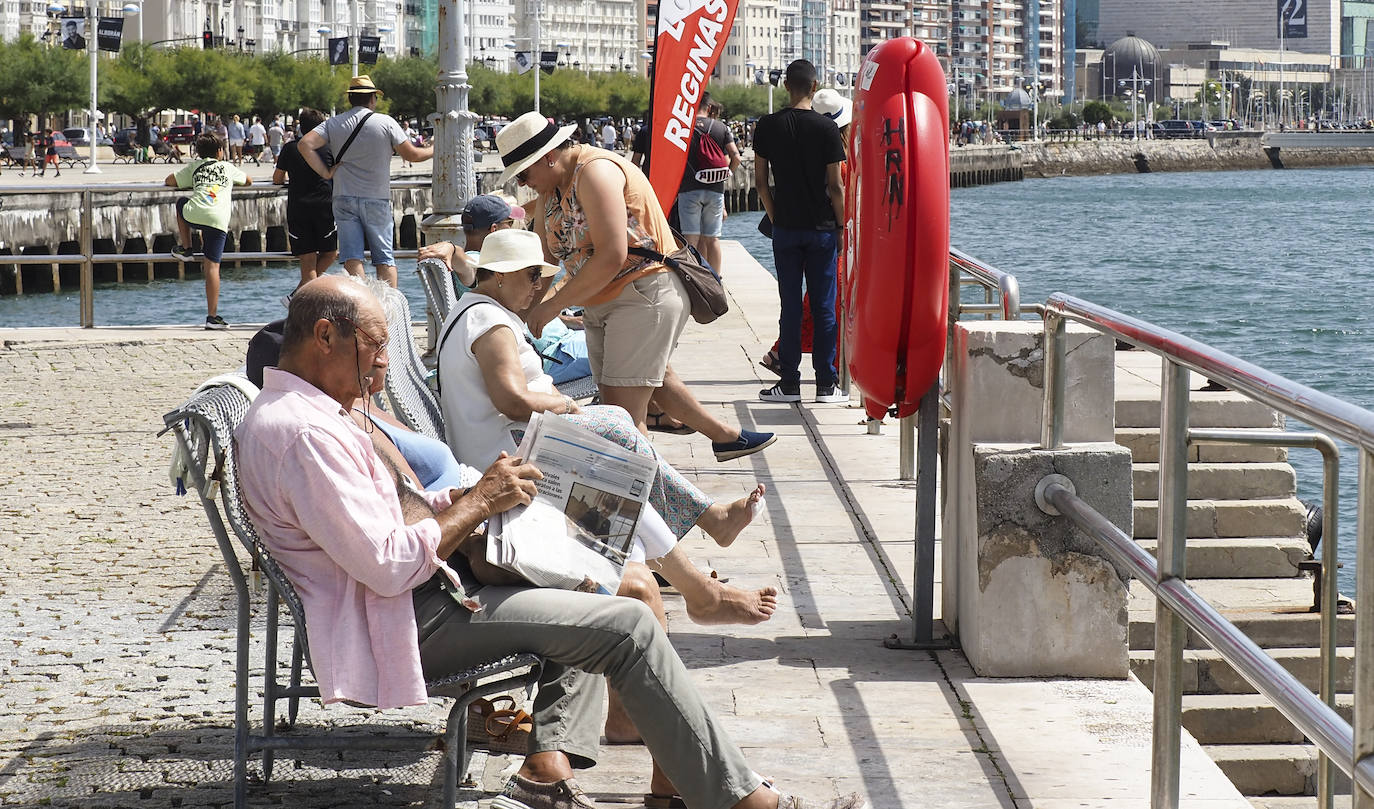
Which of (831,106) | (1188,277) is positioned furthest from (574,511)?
(1188,277)

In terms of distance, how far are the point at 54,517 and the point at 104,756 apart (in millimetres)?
3058

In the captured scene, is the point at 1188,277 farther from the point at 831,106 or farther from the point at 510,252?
the point at 510,252

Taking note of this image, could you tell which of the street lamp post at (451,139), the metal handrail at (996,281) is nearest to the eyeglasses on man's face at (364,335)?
the metal handrail at (996,281)

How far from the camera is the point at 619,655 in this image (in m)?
3.52

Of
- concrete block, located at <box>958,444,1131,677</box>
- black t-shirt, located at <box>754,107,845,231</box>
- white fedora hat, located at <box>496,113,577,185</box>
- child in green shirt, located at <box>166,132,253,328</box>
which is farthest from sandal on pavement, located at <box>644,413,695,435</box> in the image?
child in green shirt, located at <box>166,132,253,328</box>

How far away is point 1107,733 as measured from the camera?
4.25 m

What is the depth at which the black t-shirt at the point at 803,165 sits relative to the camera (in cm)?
903

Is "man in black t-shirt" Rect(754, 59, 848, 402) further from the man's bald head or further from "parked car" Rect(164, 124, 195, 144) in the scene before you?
"parked car" Rect(164, 124, 195, 144)

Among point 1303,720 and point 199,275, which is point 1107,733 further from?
point 199,275

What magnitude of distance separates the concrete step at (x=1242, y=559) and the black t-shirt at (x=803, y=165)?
276 centimetres

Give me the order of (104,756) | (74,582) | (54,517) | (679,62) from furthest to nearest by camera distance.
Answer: (679,62)
(54,517)
(74,582)
(104,756)

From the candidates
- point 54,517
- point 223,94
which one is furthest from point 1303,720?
point 223,94

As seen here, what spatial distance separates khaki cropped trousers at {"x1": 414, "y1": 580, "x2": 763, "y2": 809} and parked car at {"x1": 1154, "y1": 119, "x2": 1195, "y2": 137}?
14631cm

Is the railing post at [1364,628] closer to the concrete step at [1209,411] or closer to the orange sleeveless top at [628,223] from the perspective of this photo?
the orange sleeveless top at [628,223]
